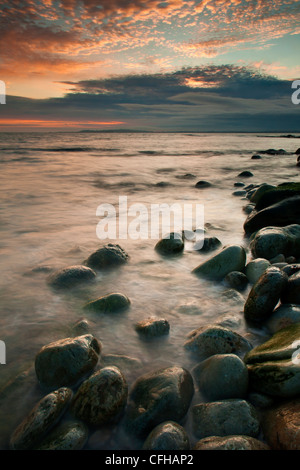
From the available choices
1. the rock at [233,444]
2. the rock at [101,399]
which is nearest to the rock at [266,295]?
the rock at [233,444]

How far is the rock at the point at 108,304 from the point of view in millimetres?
3109

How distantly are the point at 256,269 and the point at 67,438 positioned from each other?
268cm

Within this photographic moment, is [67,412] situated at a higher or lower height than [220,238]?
lower

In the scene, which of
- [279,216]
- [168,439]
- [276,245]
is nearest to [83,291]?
[168,439]

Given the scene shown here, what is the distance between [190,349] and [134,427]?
0.83 m

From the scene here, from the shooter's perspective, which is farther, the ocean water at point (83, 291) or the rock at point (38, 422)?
the ocean water at point (83, 291)

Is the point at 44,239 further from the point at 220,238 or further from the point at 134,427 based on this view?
the point at 134,427

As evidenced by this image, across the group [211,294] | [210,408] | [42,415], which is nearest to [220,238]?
[211,294]

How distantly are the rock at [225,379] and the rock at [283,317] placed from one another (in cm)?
82

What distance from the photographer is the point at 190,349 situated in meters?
2.55

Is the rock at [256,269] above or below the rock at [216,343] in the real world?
above

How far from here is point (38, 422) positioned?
5.94 ft

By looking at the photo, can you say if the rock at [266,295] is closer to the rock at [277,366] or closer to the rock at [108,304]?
the rock at [277,366]

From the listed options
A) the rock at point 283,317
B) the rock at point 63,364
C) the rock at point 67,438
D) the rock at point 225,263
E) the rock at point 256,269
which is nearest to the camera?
the rock at point 67,438
